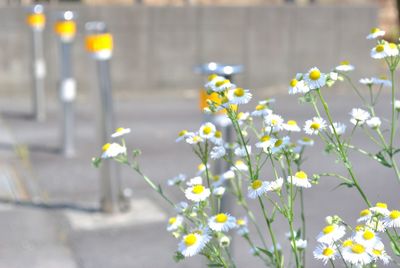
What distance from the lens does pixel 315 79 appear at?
7.01ft

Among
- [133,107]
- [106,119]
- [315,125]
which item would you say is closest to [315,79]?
[315,125]

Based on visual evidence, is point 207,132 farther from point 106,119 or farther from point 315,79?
point 106,119

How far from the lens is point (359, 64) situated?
1183 centimetres

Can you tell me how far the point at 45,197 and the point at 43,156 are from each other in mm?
1366

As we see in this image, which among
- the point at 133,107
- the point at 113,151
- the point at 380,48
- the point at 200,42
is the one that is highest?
the point at 380,48

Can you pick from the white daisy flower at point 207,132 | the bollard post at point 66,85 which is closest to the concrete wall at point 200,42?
the bollard post at point 66,85

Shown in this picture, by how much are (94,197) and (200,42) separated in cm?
589

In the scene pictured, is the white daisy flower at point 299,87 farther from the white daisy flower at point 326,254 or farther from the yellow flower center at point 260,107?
the white daisy flower at point 326,254

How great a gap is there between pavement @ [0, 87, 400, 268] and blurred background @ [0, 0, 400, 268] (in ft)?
0.04

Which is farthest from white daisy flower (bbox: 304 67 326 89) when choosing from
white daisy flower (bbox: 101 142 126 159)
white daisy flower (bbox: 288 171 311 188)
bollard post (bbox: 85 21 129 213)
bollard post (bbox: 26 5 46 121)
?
bollard post (bbox: 26 5 46 121)

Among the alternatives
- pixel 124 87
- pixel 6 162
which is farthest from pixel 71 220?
pixel 124 87

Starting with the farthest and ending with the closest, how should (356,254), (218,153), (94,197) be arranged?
(94,197), (218,153), (356,254)

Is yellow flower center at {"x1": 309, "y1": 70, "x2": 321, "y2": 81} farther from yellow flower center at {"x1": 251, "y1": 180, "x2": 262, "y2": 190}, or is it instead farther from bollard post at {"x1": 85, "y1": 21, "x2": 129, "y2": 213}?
bollard post at {"x1": 85, "y1": 21, "x2": 129, "y2": 213}

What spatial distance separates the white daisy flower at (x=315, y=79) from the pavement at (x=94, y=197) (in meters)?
1.78
